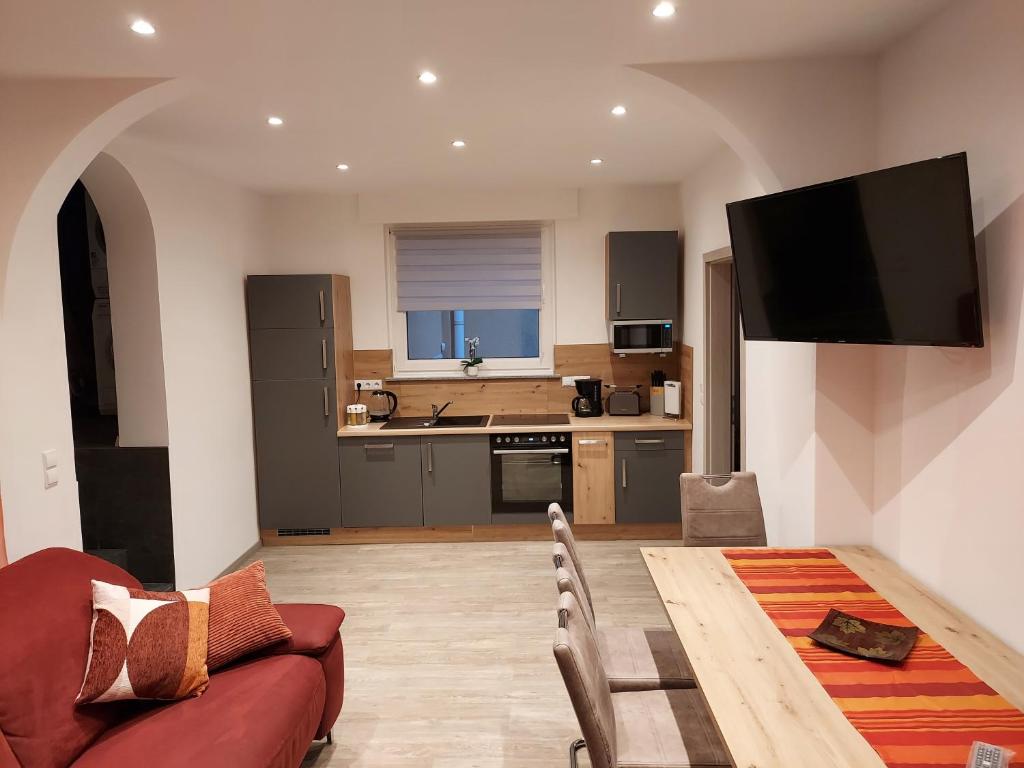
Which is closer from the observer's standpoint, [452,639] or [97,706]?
[97,706]

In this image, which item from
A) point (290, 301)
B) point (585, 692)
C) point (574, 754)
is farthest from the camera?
point (290, 301)

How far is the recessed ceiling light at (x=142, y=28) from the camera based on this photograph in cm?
223

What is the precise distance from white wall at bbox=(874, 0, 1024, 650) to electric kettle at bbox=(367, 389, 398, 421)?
3807mm

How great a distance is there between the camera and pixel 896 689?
175 centimetres

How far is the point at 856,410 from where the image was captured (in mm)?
2760

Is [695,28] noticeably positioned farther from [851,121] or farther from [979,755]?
[979,755]

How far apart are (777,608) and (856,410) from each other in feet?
3.10

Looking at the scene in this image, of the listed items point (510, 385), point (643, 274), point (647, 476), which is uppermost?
point (643, 274)

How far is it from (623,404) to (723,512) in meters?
2.32

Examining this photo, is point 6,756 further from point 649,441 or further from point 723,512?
point 649,441

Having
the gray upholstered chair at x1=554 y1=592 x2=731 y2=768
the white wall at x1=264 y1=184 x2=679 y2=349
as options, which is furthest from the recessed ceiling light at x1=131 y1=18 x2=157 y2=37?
the white wall at x1=264 y1=184 x2=679 y2=349

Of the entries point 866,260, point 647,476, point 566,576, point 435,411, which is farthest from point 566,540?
point 435,411

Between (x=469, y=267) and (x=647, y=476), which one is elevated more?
(x=469, y=267)

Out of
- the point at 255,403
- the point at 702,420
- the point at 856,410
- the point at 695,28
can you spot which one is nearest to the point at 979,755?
the point at 856,410
